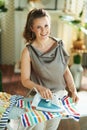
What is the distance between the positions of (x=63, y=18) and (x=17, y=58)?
3.28ft

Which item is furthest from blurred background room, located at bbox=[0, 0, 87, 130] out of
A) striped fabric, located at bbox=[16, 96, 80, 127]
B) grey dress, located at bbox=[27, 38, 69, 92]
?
striped fabric, located at bbox=[16, 96, 80, 127]

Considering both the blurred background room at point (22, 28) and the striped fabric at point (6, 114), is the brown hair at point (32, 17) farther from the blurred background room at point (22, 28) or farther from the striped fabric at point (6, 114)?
the blurred background room at point (22, 28)

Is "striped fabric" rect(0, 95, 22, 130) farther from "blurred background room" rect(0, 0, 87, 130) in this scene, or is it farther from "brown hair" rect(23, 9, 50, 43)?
"blurred background room" rect(0, 0, 87, 130)

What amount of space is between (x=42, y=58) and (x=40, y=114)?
0.36 m

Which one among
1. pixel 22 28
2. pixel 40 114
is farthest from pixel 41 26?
pixel 22 28

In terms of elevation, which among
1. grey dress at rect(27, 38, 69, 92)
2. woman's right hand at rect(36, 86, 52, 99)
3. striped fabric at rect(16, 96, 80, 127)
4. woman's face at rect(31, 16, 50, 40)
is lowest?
striped fabric at rect(16, 96, 80, 127)

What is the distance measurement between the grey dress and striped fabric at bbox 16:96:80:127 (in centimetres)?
15

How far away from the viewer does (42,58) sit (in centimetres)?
150

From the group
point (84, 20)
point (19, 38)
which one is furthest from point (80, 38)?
point (19, 38)

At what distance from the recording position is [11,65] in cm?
394

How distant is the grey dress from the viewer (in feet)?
4.90

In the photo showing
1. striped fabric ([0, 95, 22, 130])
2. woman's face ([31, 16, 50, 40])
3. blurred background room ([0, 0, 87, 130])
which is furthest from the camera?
blurred background room ([0, 0, 87, 130])

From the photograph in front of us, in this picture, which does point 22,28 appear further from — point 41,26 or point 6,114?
point 6,114

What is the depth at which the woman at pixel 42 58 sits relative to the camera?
4.73ft
